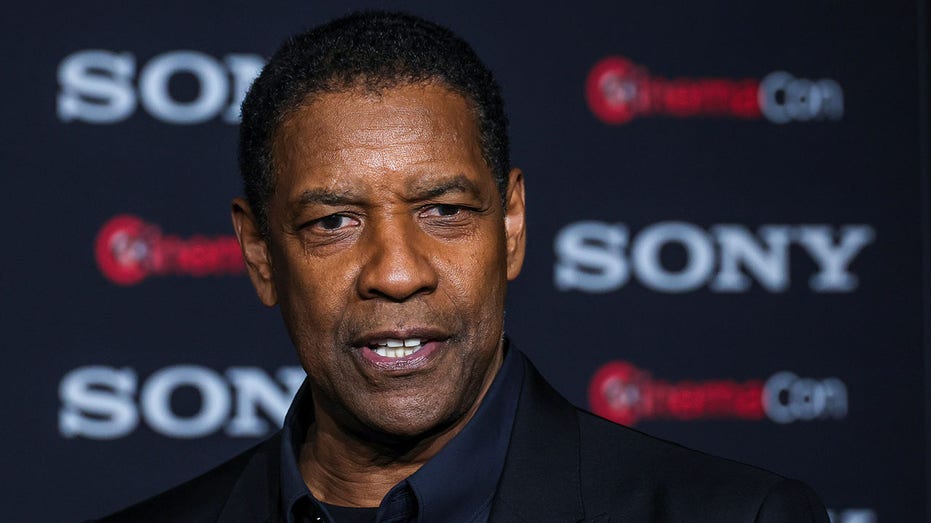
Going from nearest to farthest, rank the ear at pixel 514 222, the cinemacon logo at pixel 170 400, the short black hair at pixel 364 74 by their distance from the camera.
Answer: the short black hair at pixel 364 74 < the ear at pixel 514 222 < the cinemacon logo at pixel 170 400

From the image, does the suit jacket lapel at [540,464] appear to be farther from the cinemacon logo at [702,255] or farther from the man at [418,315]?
the cinemacon logo at [702,255]

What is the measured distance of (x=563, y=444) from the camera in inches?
63.6

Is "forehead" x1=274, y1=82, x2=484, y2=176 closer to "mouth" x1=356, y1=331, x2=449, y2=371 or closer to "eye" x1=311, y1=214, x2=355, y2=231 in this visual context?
"eye" x1=311, y1=214, x2=355, y2=231

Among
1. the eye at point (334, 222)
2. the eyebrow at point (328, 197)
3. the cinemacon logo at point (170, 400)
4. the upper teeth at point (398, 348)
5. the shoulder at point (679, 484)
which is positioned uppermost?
the eyebrow at point (328, 197)

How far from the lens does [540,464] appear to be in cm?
158

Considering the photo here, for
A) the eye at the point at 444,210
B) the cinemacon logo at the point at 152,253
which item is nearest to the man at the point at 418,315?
the eye at the point at 444,210

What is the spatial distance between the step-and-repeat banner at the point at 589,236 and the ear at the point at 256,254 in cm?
109

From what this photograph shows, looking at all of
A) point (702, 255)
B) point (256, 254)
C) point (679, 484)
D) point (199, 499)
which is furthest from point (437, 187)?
point (702, 255)

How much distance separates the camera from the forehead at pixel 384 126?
154cm

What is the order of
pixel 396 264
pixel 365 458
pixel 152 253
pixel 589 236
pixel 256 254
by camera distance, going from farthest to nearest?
pixel 589 236 → pixel 152 253 → pixel 256 254 → pixel 365 458 → pixel 396 264

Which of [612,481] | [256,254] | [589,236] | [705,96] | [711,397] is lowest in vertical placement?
[711,397]

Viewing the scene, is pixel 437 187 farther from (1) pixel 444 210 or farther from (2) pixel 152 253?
(2) pixel 152 253

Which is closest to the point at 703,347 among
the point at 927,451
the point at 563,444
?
the point at 927,451

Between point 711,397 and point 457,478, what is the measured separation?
1.54 m
